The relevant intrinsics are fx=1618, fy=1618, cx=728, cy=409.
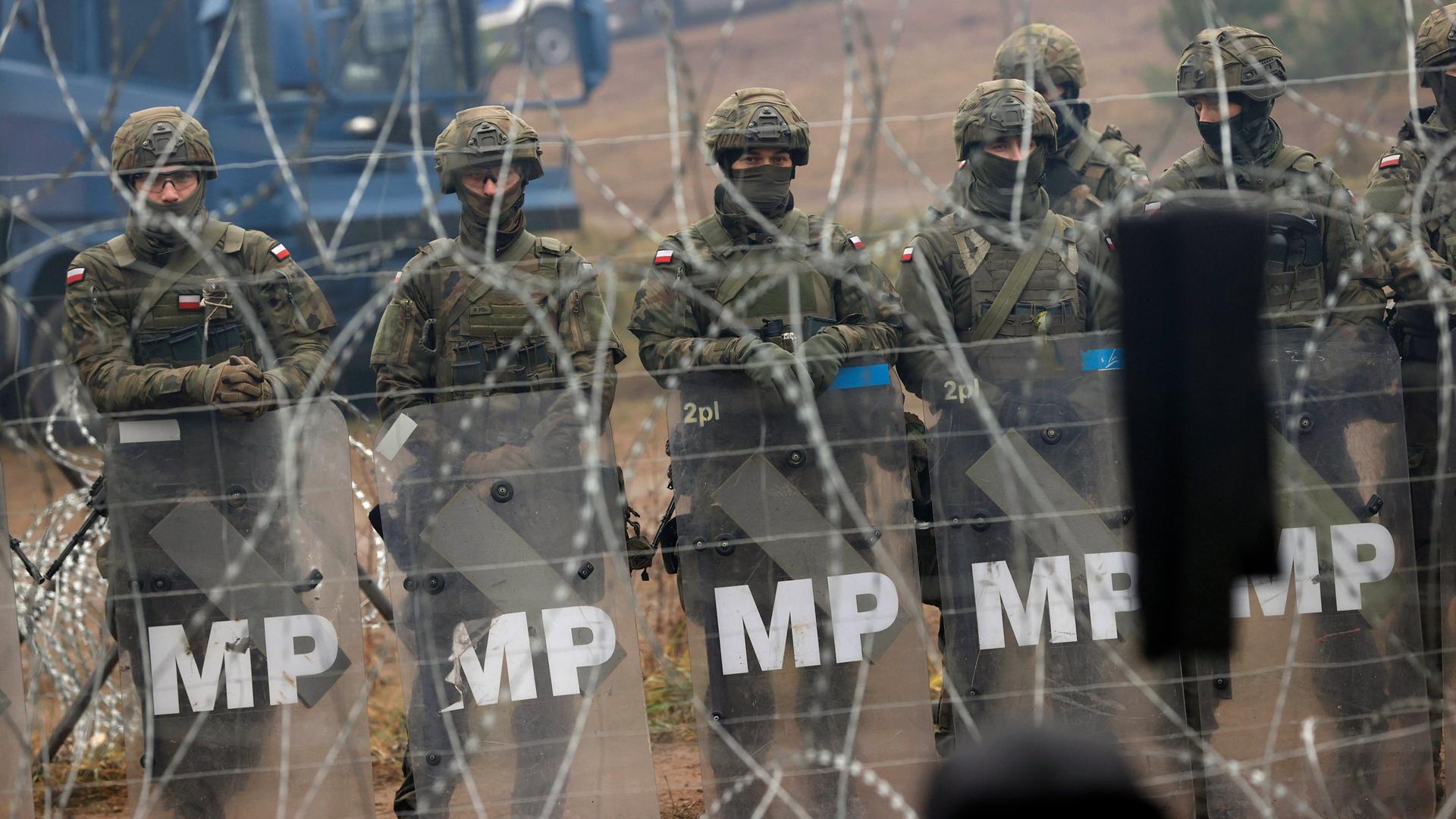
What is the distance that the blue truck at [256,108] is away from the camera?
10297mm

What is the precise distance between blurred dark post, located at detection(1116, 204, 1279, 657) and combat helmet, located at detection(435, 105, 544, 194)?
241 cm

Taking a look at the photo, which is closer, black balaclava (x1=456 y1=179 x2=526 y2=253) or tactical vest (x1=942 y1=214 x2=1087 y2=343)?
black balaclava (x1=456 y1=179 x2=526 y2=253)

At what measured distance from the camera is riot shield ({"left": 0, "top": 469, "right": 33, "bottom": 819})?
4.04 meters

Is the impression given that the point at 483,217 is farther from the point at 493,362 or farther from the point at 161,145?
the point at 161,145

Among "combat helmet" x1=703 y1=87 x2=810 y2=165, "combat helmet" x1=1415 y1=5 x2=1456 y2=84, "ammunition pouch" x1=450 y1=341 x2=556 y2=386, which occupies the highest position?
"combat helmet" x1=1415 y1=5 x2=1456 y2=84

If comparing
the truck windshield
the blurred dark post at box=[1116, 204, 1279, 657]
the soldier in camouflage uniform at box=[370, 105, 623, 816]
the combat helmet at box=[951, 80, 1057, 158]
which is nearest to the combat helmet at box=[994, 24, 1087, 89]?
the combat helmet at box=[951, 80, 1057, 158]

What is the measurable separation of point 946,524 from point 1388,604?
1124 mm

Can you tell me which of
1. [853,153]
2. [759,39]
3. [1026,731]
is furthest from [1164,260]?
[759,39]

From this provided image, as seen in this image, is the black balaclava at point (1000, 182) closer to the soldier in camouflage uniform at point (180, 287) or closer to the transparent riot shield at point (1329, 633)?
the transparent riot shield at point (1329, 633)

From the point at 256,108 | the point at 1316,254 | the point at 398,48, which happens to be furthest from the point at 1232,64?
the point at 398,48

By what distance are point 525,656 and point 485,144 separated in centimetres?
150

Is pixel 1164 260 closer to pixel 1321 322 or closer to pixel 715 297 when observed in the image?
pixel 1321 322

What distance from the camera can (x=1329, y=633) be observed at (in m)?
4.05

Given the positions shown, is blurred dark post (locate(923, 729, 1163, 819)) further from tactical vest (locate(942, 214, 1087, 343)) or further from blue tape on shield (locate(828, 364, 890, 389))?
tactical vest (locate(942, 214, 1087, 343))
